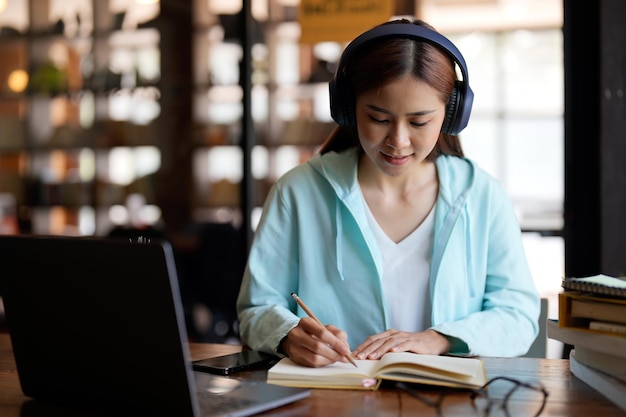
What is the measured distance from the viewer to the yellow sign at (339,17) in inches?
128

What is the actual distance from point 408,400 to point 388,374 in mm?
88

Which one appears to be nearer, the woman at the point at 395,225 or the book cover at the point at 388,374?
the book cover at the point at 388,374

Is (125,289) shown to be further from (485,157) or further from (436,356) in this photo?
(485,157)

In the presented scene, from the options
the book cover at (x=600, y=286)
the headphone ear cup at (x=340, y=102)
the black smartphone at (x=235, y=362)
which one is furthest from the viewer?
the headphone ear cup at (x=340, y=102)

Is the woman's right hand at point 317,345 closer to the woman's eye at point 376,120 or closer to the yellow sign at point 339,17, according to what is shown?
the woman's eye at point 376,120

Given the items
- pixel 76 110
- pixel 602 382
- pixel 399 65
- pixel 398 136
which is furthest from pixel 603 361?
pixel 76 110

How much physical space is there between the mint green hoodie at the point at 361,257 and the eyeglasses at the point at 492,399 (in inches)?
15.9

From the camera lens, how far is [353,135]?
192 centimetres

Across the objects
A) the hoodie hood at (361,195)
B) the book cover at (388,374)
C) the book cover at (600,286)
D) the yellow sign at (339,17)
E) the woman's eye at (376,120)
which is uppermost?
the yellow sign at (339,17)

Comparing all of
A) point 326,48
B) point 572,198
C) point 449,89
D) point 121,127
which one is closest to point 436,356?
point 449,89

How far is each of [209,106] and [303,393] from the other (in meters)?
2.55

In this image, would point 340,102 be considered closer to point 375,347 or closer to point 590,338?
point 375,347

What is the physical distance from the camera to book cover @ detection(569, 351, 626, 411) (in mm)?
1222

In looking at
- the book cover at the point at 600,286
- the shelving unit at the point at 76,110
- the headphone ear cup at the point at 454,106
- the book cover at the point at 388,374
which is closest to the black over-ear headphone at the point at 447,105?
the headphone ear cup at the point at 454,106
